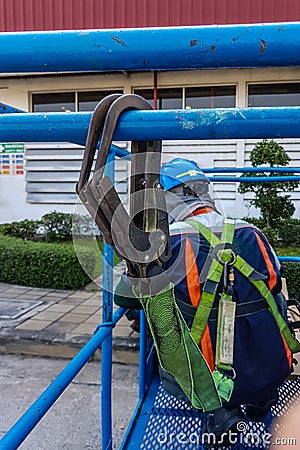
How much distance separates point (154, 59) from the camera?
2.23 ft

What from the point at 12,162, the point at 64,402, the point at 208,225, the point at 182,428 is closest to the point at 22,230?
the point at 12,162

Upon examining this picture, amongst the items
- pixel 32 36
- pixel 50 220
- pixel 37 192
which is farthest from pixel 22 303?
pixel 32 36

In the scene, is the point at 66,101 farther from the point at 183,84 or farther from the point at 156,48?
the point at 156,48

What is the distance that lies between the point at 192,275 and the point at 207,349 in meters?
0.22

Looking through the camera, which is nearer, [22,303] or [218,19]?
[22,303]

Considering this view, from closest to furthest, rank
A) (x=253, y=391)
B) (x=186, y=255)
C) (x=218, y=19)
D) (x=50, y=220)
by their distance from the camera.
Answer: (x=186, y=255) → (x=253, y=391) → (x=218, y=19) → (x=50, y=220)

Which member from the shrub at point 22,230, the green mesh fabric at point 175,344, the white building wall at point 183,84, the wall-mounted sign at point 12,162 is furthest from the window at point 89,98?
the green mesh fabric at point 175,344

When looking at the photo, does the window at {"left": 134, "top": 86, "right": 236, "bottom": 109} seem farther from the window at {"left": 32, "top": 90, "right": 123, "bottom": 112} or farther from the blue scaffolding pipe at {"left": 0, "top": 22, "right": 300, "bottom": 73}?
the blue scaffolding pipe at {"left": 0, "top": 22, "right": 300, "bottom": 73}

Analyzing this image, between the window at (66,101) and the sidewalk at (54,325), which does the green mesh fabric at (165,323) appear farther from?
the window at (66,101)

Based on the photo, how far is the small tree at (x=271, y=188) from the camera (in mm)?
5641

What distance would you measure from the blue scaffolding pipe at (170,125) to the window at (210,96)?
6.03m

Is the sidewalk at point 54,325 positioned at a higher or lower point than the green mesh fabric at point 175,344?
lower

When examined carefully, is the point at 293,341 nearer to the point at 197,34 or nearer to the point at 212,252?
the point at 212,252

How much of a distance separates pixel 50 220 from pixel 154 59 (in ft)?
20.5
